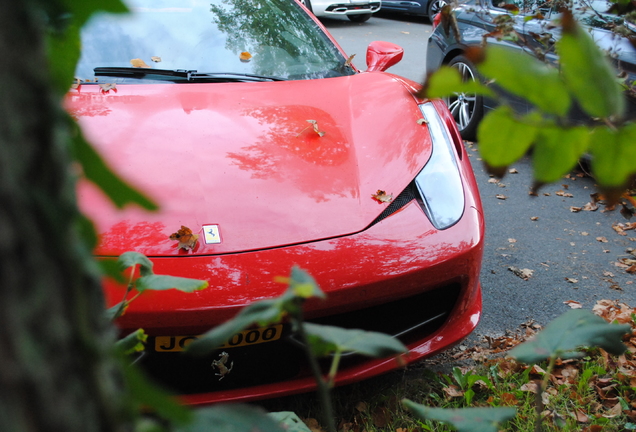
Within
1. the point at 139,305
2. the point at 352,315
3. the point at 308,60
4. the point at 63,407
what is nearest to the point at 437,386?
the point at 352,315

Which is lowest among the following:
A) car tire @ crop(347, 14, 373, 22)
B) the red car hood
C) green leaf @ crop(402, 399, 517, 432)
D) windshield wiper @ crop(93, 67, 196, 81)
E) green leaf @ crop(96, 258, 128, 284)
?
car tire @ crop(347, 14, 373, 22)

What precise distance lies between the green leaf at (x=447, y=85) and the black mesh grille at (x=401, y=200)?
1500 mm

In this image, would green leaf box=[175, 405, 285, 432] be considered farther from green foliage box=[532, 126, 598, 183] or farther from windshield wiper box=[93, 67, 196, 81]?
windshield wiper box=[93, 67, 196, 81]

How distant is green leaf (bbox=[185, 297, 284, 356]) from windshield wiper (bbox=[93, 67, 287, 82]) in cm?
237

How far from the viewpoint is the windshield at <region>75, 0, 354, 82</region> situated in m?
2.78

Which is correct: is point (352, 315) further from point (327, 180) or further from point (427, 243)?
point (327, 180)

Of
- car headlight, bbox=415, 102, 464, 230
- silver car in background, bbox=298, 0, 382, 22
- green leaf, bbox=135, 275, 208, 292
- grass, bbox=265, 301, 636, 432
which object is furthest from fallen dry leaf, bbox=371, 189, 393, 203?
silver car in background, bbox=298, 0, 382, 22

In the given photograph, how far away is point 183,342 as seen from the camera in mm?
1660

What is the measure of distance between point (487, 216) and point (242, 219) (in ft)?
8.05

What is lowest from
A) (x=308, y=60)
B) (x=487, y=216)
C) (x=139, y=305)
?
(x=487, y=216)

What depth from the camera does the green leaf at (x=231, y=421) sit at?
403 mm

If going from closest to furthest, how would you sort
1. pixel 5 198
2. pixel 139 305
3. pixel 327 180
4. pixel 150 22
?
pixel 5 198 < pixel 139 305 < pixel 327 180 < pixel 150 22

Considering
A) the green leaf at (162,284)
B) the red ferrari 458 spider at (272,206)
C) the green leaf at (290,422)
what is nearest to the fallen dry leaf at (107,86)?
the red ferrari 458 spider at (272,206)

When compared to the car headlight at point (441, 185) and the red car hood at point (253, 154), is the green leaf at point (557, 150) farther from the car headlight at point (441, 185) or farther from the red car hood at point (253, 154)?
the car headlight at point (441, 185)
